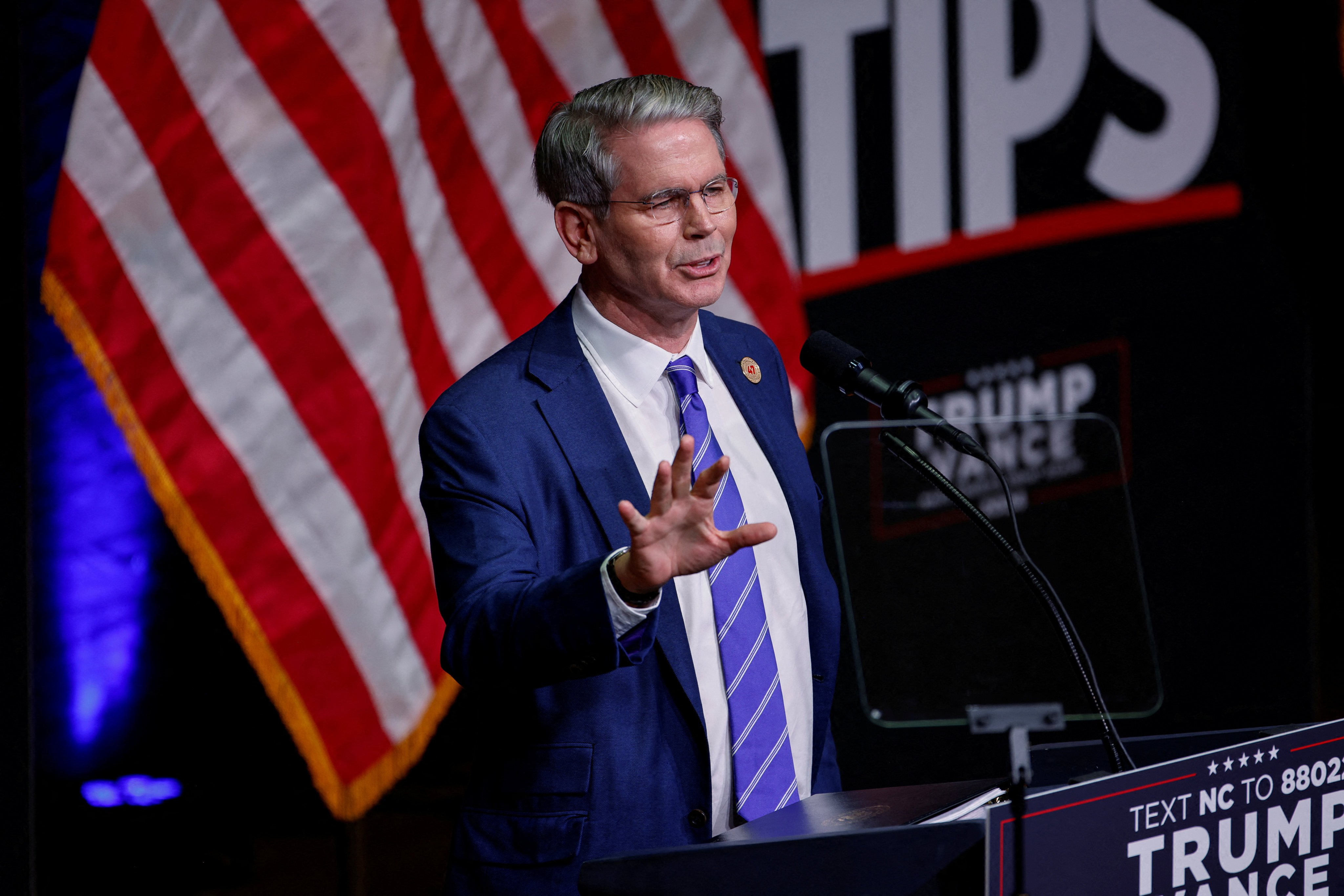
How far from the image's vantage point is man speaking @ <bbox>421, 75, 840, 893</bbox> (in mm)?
1398

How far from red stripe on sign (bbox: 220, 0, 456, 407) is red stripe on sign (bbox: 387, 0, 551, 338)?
0.13m

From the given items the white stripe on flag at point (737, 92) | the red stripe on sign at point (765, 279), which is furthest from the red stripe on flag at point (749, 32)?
the red stripe on sign at point (765, 279)

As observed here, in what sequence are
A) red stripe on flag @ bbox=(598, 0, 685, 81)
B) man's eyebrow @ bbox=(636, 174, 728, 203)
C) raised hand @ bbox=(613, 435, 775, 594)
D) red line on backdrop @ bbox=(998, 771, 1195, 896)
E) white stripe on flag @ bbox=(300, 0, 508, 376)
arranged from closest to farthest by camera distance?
red line on backdrop @ bbox=(998, 771, 1195, 896) → raised hand @ bbox=(613, 435, 775, 594) → man's eyebrow @ bbox=(636, 174, 728, 203) → white stripe on flag @ bbox=(300, 0, 508, 376) → red stripe on flag @ bbox=(598, 0, 685, 81)

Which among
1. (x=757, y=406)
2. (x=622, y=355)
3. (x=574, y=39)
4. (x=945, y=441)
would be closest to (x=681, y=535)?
(x=945, y=441)

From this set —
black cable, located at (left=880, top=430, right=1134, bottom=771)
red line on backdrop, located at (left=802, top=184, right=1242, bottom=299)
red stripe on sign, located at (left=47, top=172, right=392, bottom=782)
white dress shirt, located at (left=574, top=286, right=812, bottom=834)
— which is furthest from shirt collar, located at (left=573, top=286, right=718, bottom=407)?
red line on backdrop, located at (left=802, top=184, right=1242, bottom=299)

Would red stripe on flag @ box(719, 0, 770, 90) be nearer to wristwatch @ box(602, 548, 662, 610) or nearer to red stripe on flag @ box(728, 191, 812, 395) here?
red stripe on flag @ box(728, 191, 812, 395)

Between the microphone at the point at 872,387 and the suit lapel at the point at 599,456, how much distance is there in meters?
0.26

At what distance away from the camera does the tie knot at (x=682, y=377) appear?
5.22ft

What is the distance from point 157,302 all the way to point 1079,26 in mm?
2262

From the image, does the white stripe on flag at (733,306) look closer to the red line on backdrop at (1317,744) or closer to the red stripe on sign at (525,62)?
the red stripe on sign at (525,62)

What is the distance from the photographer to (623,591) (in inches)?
47.6

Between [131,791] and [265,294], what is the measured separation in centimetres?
113

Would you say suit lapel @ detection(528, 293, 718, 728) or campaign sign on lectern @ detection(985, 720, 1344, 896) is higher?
suit lapel @ detection(528, 293, 718, 728)

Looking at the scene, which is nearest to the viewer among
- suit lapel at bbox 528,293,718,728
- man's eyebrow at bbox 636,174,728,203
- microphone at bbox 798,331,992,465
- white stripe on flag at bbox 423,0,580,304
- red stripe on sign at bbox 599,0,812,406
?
microphone at bbox 798,331,992,465
